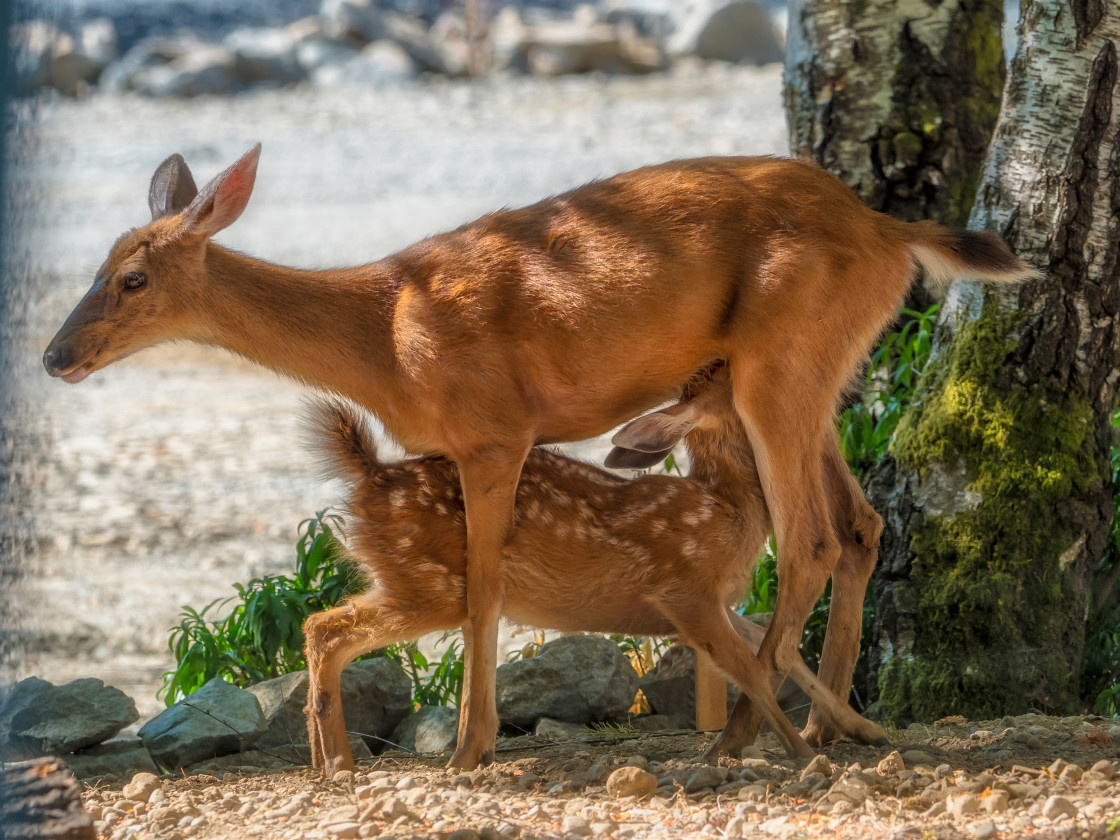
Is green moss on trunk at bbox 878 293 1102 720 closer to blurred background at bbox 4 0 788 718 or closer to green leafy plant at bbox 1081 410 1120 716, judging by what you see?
green leafy plant at bbox 1081 410 1120 716

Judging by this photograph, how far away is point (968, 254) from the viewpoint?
501 centimetres

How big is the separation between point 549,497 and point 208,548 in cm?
568

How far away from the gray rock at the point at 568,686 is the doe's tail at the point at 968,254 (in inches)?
88.3

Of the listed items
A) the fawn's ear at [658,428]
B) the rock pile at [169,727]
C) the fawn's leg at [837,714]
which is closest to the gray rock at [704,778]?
the fawn's leg at [837,714]

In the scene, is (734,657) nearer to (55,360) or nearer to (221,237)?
(55,360)

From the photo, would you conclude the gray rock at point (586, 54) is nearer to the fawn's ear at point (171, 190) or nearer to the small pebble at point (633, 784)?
the fawn's ear at point (171, 190)

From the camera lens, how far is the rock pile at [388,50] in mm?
23312

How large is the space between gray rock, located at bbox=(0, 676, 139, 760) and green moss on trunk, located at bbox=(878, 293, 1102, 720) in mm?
3161

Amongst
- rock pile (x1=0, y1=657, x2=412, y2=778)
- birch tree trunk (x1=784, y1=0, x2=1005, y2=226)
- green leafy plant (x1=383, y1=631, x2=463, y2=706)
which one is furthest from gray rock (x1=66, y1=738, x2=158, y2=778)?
birch tree trunk (x1=784, y1=0, x2=1005, y2=226)

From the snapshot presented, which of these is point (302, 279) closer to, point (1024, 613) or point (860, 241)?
point (860, 241)

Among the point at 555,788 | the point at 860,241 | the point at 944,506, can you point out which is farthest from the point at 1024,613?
the point at 555,788

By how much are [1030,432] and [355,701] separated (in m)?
3.09

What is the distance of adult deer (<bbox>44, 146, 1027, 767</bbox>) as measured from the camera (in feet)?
15.7

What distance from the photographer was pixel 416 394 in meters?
4.85
